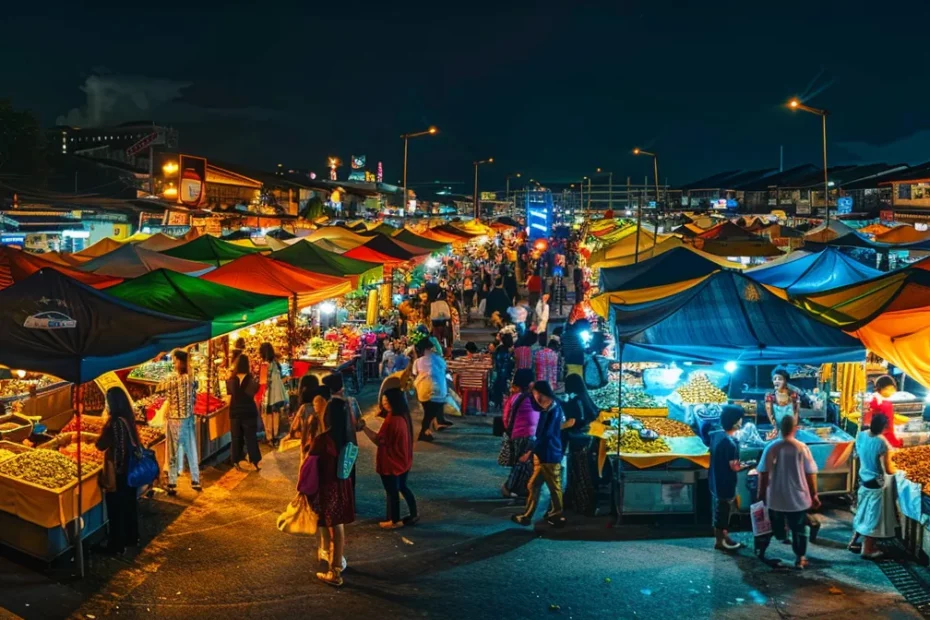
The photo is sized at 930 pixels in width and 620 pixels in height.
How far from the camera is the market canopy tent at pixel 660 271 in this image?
13351 millimetres

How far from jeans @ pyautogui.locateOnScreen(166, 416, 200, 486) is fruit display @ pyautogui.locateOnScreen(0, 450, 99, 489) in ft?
4.71

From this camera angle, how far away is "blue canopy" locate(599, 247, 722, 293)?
1338 cm

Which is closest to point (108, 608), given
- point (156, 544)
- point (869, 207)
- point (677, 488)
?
point (156, 544)

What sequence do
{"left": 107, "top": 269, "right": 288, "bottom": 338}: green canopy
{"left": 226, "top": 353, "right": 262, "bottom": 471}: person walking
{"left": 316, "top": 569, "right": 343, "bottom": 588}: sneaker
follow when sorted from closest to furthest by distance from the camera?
1. {"left": 316, "top": 569, "right": 343, "bottom": 588}: sneaker
2. {"left": 107, "top": 269, "right": 288, "bottom": 338}: green canopy
3. {"left": 226, "top": 353, "right": 262, "bottom": 471}: person walking

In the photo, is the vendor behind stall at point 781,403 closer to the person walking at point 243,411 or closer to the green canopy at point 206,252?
the person walking at point 243,411

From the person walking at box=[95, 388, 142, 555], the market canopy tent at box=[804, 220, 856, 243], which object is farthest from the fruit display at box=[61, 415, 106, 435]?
the market canopy tent at box=[804, 220, 856, 243]

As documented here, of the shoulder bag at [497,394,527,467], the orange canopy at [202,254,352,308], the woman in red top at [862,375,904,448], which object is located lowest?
the shoulder bag at [497,394,527,467]

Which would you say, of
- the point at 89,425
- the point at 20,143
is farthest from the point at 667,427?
the point at 20,143

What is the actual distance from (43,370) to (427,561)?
3707 millimetres

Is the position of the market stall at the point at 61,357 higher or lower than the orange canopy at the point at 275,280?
lower

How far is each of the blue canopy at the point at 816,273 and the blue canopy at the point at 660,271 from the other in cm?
97

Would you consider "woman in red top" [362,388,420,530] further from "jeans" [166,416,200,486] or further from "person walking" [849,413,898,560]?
"person walking" [849,413,898,560]

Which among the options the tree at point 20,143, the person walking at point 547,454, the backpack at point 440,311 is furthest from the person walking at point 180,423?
the tree at point 20,143

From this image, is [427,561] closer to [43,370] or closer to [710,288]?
[43,370]
